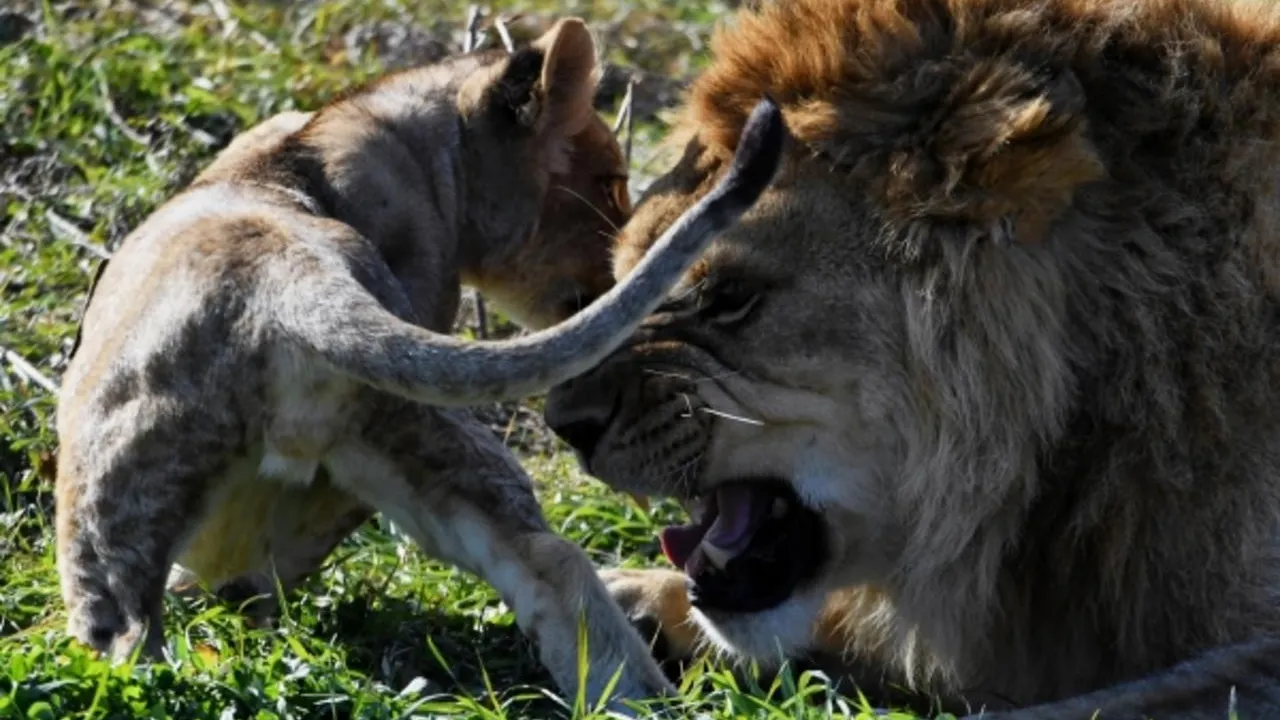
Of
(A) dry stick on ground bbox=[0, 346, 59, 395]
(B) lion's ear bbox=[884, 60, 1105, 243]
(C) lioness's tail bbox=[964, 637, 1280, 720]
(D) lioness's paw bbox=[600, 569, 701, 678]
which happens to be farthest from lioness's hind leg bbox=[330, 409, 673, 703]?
(A) dry stick on ground bbox=[0, 346, 59, 395]

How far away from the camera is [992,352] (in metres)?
3.80

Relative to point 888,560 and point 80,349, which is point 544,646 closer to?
point 888,560

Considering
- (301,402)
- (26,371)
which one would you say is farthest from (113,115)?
(301,402)

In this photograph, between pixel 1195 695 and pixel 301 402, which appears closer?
pixel 1195 695

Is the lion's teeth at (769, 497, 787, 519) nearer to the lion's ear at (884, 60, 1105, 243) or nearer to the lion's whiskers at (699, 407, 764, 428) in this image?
the lion's whiskers at (699, 407, 764, 428)

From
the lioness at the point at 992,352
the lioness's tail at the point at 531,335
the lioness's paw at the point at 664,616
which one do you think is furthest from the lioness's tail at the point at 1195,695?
the lioness's paw at the point at 664,616

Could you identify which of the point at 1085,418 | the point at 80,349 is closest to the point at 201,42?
the point at 80,349

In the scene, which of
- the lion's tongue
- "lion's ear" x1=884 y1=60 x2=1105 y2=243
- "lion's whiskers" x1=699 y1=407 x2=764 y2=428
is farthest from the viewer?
the lion's tongue

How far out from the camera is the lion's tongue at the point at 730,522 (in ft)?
13.2

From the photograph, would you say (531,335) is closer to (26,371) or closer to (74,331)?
(26,371)

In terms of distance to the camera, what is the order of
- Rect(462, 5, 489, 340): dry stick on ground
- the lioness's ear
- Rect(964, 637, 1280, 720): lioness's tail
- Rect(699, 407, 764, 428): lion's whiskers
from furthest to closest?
Rect(462, 5, 489, 340): dry stick on ground, the lioness's ear, Rect(699, 407, 764, 428): lion's whiskers, Rect(964, 637, 1280, 720): lioness's tail

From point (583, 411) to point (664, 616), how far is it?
640 mm

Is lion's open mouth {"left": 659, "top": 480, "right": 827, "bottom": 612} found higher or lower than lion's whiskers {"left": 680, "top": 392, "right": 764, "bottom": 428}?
lower

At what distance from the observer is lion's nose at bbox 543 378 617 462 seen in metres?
3.99
